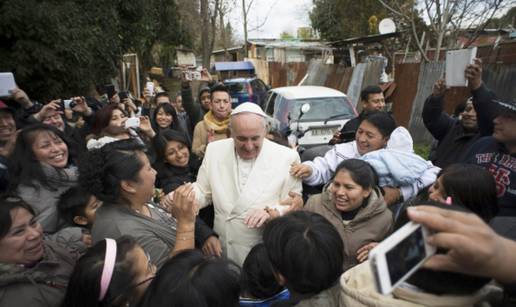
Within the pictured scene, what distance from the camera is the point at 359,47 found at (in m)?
18.8

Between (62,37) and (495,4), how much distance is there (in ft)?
35.2

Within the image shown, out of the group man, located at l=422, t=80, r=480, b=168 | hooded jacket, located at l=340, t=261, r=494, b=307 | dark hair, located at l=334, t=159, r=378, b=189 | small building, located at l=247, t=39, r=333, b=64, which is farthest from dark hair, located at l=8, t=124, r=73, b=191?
small building, located at l=247, t=39, r=333, b=64

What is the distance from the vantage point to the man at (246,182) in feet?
7.69

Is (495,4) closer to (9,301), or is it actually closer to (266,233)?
(266,233)

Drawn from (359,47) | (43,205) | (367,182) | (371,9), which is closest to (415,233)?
(367,182)

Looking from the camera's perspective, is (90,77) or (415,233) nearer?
(415,233)

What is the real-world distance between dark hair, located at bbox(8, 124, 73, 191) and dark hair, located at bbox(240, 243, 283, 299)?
5.32 ft

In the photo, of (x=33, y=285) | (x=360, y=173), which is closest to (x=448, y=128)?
(x=360, y=173)

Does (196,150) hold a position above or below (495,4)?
below

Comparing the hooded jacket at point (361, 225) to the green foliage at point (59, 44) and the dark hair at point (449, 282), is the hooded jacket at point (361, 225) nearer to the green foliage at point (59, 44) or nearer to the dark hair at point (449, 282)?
the dark hair at point (449, 282)

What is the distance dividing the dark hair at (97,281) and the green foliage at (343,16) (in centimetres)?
1906

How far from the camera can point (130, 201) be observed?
2.08m

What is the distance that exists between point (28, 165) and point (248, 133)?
5.11ft

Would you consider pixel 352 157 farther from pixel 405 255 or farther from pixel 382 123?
pixel 405 255
